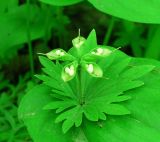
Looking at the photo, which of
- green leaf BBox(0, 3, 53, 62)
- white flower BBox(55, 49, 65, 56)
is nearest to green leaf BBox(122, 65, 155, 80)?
white flower BBox(55, 49, 65, 56)

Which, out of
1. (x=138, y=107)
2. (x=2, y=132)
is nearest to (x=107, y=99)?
(x=138, y=107)

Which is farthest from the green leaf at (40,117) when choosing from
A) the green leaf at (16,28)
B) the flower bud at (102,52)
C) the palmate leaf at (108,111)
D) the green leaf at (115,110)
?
the green leaf at (16,28)

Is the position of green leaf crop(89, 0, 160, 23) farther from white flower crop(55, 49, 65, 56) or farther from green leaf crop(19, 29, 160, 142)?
white flower crop(55, 49, 65, 56)

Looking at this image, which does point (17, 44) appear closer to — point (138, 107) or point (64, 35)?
point (64, 35)

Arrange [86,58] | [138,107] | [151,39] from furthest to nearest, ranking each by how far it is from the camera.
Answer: [151,39]
[138,107]
[86,58]

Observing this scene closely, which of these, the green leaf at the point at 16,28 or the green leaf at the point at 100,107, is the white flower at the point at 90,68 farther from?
the green leaf at the point at 16,28
